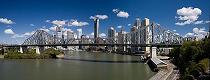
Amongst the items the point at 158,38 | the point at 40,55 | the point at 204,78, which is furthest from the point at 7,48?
the point at 204,78

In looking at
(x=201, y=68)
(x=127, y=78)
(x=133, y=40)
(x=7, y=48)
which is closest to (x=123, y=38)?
(x=133, y=40)

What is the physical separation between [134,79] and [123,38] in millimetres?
46270

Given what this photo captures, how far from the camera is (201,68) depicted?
14789 millimetres

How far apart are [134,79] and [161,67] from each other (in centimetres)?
531

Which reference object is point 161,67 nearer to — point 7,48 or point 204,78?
point 204,78

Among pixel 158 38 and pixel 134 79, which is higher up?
pixel 158 38

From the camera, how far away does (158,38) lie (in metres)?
48.6

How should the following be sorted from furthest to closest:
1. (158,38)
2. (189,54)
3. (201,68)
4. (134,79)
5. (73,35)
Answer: (73,35), (158,38), (189,54), (134,79), (201,68)

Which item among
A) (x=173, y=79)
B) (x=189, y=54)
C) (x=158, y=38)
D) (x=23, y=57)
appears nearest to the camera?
(x=173, y=79)

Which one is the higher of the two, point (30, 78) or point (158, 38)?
point (158, 38)

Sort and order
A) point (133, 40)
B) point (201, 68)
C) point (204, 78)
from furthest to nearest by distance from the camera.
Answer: point (133, 40), point (201, 68), point (204, 78)

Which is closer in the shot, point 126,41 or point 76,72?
point 76,72

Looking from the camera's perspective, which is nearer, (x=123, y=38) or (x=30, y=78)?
(x=30, y=78)

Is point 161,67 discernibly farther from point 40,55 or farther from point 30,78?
point 40,55
